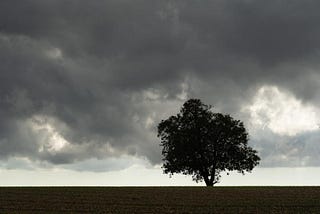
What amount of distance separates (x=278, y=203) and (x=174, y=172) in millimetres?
38143

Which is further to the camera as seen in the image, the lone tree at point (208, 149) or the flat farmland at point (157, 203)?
the lone tree at point (208, 149)

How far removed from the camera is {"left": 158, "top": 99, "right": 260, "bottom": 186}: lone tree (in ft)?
251

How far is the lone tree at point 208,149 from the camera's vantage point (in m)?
76.5

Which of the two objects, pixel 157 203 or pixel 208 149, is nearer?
pixel 157 203

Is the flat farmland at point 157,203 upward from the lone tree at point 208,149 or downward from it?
downward

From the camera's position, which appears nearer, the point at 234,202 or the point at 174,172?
the point at 234,202

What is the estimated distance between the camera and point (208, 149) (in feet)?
252

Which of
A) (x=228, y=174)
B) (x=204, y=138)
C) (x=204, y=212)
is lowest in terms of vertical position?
(x=204, y=212)

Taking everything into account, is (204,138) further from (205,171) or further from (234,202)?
(234,202)

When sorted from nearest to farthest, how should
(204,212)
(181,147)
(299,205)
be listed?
1. (204,212)
2. (299,205)
3. (181,147)

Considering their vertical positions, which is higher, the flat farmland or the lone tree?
the lone tree

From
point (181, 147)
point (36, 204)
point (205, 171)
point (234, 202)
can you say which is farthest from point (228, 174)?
point (36, 204)

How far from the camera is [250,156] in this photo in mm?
77062

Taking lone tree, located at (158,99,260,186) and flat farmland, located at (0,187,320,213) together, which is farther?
lone tree, located at (158,99,260,186)
